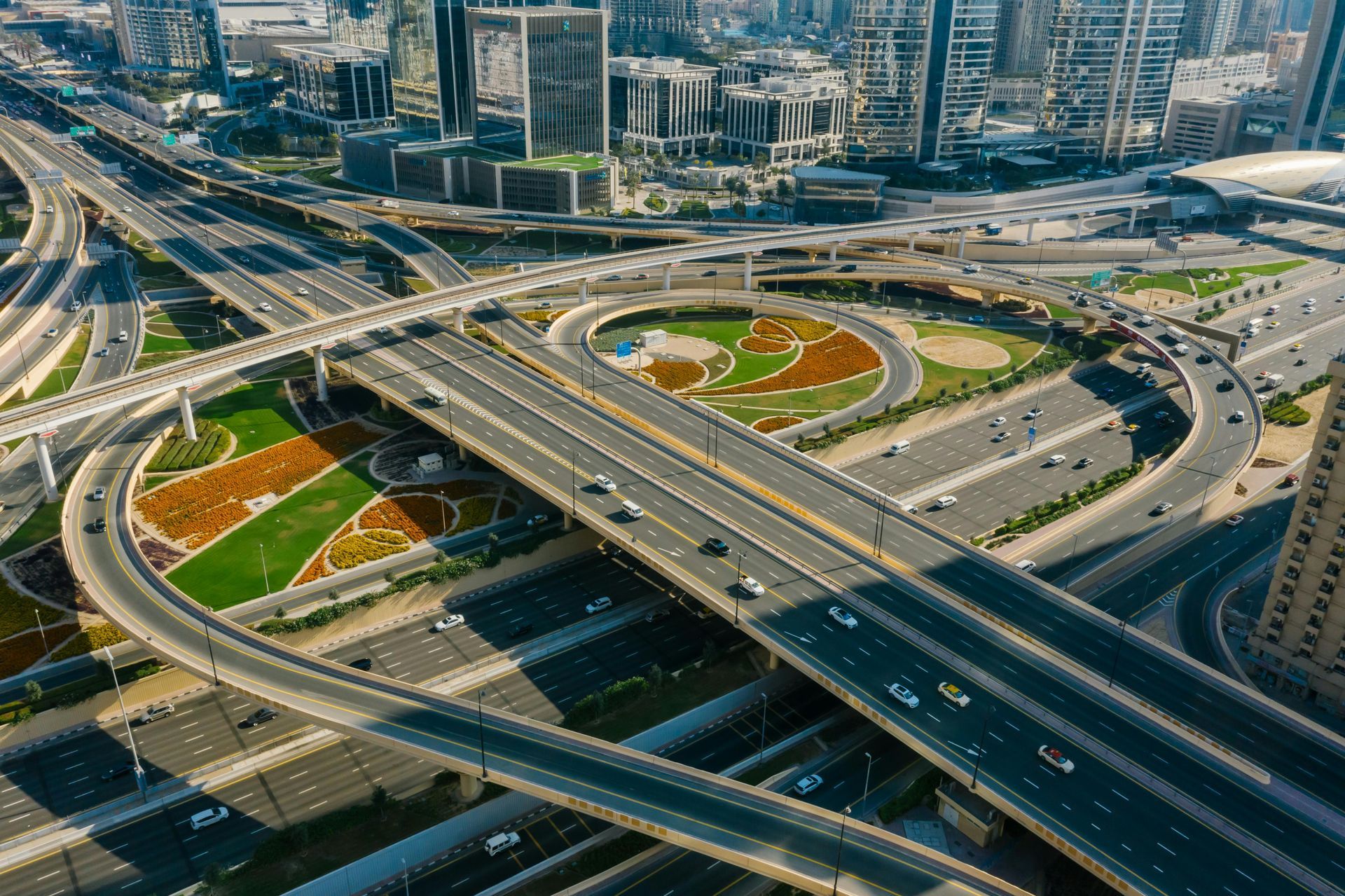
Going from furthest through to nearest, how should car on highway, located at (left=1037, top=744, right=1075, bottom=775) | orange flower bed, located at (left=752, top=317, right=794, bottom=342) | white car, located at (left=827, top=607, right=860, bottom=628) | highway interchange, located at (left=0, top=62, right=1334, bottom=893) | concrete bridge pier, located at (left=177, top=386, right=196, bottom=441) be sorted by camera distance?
orange flower bed, located at (left=752, top=317, right=794, bottom=342)
concrete bridge pier, located at (left=177, top=386, right=196, bottom=441)
highway interchange, located at (left=0, top=62, right=1334, bottom=893)
white car, located at (left=827, top=607, right=860, bottom=628)
car on highway, located at (left=1037, top=744, right=1075, bottom=775)

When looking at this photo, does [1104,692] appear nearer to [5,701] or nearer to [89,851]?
[89,851]

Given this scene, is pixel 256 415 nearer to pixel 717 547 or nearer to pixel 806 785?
pixel 717 547

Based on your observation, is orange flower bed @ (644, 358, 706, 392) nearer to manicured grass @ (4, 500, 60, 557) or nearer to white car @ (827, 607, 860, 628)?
white car @ (827, 607, 860, 628)

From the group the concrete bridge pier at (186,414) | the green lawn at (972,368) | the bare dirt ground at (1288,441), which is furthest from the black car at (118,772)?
the bare dirt ground at (1288,441)

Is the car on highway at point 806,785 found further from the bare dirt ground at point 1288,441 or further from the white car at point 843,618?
the bare dirt ground at point 1288,441

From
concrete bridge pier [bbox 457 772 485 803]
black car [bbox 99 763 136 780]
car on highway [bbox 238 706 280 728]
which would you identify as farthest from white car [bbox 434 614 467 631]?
black car [bbox 99 763 136 780]

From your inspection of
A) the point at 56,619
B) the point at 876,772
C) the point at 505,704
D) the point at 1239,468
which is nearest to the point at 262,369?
the point at 56,619
